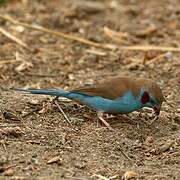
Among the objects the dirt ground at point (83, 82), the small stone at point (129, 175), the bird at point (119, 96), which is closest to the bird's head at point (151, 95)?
the bird at point (119, 96)

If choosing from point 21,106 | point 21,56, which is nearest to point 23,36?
point 21,56

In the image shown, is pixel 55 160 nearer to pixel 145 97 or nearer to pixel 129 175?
pixel 129 175

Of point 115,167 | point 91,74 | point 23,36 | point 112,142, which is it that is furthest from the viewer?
→ point 23,36

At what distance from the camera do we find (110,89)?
16.6 ft

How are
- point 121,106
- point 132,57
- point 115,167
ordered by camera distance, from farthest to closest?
1. point 132,57
2. point 121,106
3. point 115,167

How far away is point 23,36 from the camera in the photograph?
24.9 feet

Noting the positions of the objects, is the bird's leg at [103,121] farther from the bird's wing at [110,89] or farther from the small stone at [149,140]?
the small stone at [149,140]

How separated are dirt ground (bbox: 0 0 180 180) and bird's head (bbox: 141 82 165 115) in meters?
0.21

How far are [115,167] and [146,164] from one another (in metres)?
0.26

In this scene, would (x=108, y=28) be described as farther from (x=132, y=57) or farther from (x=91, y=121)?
(x=91, y=121)

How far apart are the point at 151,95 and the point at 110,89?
326 mm

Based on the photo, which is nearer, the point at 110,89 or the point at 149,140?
the point at 149,140

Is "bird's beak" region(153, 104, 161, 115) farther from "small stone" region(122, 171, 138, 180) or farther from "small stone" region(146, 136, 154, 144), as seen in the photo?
"small stone" region(122, 171, 138, 180)

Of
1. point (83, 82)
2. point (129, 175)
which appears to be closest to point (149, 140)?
point (129, 175)
